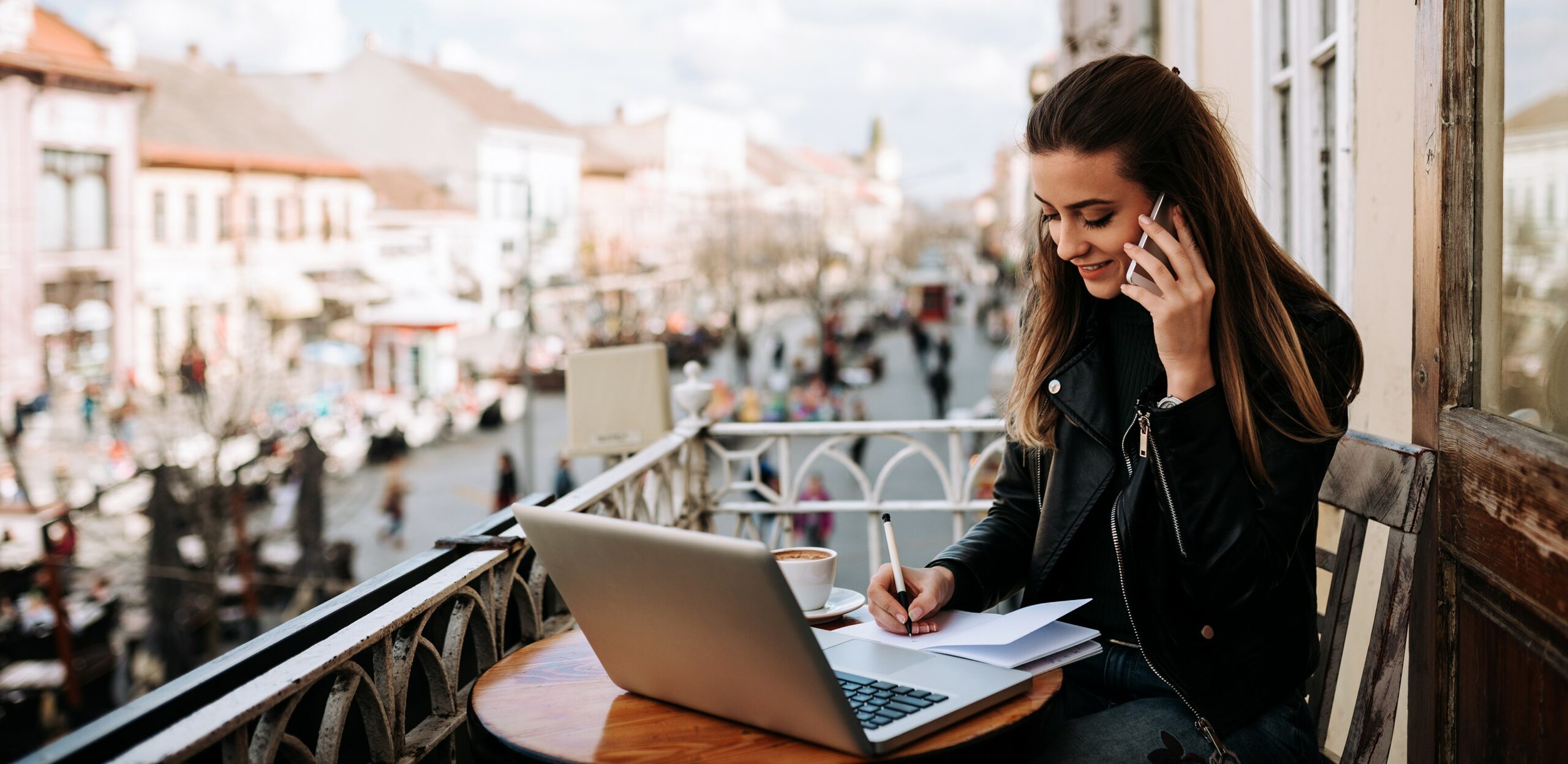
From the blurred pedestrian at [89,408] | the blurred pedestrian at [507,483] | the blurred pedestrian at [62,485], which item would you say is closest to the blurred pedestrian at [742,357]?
the blurred pedestrian at [89,408]

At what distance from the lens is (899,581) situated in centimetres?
206

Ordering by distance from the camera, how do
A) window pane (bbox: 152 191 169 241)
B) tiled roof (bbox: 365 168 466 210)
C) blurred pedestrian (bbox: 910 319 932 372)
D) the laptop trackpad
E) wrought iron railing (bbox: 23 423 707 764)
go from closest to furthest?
wrought iron railing (bbox: 23 423 707 764) → the laptop trackpad → window pane (bbox: 152 191 169 241) → blurred pedestrian (bbox: 910 319 932 372) → tiled roof (bbox: 365 168 466 210)

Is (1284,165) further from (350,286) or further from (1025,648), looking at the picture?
(350,286)

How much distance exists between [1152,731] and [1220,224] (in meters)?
0.88

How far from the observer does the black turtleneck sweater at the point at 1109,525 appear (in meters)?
2.23

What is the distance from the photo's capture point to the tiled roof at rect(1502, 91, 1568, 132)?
170cm

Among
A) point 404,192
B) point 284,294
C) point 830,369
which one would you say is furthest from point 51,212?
point 830,369

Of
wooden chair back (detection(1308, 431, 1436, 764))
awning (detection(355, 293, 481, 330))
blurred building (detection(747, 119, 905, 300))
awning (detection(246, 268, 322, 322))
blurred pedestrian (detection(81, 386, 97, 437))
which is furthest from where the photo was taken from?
blurred building (detection(747, 119, 905, 300))

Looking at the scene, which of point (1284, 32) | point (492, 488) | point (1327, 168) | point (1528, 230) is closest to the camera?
point (1528, 230)

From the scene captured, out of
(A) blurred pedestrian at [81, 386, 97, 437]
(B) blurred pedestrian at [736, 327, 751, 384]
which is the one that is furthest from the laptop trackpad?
(B) blurred pedestrian at [736, 327, 751, 384]

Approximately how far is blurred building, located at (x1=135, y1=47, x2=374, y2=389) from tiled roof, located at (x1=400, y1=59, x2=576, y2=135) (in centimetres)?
976

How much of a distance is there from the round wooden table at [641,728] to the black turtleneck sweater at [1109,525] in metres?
0.39

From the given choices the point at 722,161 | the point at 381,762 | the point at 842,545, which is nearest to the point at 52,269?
the point at 842,545

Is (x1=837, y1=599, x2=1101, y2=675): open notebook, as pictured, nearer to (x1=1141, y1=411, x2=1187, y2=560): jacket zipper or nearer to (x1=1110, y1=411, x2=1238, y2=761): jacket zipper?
(x1=1110, y1=411, x2=1238, y2=761): jacket zipper
